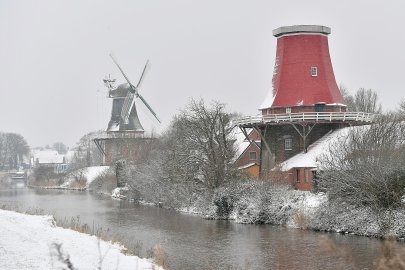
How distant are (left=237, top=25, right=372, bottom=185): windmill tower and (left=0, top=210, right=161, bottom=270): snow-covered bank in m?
18.6

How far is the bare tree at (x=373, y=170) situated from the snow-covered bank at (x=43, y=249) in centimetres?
1030

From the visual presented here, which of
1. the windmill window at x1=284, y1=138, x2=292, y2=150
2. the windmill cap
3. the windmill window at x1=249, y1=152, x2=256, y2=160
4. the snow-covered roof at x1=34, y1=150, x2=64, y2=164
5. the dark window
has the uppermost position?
the windmill cap

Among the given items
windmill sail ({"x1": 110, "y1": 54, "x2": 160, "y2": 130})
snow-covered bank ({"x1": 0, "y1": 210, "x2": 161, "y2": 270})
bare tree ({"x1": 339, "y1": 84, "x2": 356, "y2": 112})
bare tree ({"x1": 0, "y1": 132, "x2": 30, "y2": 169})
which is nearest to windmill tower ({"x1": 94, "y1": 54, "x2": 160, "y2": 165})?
windmill sail ({"x1": 110, "y1": 54, "x2": 160, "y2": 130})

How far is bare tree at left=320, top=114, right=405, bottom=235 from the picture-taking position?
20.9 meters

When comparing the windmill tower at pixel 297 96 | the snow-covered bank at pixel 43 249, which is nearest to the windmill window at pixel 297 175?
the windmill tower at pixel 297 96

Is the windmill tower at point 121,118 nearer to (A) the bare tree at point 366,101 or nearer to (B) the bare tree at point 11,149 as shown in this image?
(A) the bare tree at point 366,101

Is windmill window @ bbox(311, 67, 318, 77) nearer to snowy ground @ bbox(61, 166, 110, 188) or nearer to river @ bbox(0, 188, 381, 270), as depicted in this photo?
river @ bbox(0, 188, 381, 270)

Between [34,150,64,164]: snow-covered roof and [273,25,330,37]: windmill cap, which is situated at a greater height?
[273,25,330,37]: windmill cap

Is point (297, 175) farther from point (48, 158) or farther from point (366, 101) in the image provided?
point (48, 158)

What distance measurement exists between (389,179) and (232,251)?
7129 mm

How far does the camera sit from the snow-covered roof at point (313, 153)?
29.6 metres

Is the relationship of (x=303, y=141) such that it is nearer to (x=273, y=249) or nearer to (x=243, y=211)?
(x=243, y=211)

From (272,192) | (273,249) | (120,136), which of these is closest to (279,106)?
(272,192)

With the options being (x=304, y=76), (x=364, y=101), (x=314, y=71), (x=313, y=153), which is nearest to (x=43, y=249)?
(x=313, y=153)
